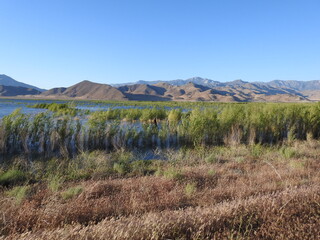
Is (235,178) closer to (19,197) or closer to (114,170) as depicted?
(114,170)

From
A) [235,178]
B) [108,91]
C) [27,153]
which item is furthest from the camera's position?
[108,91]

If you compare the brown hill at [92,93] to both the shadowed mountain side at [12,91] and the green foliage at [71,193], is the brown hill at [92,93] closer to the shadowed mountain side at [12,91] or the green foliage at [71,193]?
the shadowed mountain side at [12,91]

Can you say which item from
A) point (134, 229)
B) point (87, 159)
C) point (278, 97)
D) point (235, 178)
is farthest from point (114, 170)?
point (278, 97)

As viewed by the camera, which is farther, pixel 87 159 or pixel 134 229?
pixel 87 159

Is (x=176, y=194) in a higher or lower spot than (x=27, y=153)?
higher

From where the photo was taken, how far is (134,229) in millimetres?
2646

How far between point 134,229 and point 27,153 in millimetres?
10593

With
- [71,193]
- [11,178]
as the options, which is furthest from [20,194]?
[11,178]

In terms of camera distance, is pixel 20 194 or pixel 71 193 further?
pixel 71 193

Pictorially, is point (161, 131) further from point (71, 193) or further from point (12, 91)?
point (12, 91)

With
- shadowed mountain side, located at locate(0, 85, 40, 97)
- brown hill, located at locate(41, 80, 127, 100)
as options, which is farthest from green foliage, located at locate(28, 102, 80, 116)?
shadowed mountain side, located at locate(0, 85, 40, 97)

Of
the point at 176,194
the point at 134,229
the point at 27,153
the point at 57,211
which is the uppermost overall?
the point at 134,229

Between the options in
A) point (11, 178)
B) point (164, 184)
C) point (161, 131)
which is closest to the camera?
point (164, 184)

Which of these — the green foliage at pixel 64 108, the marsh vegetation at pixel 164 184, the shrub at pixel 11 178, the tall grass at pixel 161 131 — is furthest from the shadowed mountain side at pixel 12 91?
the shrub at pixel 11 178
